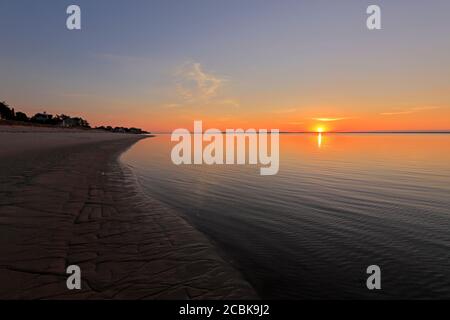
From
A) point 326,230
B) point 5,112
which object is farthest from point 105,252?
point 5,112

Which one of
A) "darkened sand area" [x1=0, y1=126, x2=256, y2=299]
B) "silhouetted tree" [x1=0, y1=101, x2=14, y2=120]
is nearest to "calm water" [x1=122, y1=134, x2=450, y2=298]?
"darkened sand area" [x1=0, y1=126, x2=256, y2=299]

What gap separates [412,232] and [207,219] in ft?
22.5

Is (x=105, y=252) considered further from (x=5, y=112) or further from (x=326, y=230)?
(x=5, y=112)

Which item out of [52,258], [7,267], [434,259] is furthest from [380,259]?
[7,267]

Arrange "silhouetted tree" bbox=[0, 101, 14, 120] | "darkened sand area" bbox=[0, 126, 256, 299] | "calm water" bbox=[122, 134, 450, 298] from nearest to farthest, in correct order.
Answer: "darkened sand area" bbox=[0, 126, 256, 299] < "calm water" bbox=[122, 134, 450, 298] < "silhouetted tree" bbox=[0, 101, 14, 120]

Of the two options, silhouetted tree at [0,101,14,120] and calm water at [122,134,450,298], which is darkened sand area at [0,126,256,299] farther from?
→ silhouetted tree at [0,101,14,120]

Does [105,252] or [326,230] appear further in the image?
[326,230]

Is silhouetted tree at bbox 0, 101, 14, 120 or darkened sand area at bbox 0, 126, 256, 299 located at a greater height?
silhouetted tree at bbox 0, 101, 14, 120

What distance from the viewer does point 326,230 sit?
946 centimetres

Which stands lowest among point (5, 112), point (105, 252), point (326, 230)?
point (326, 230)

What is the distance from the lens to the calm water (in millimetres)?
6266

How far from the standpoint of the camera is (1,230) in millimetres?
8070
